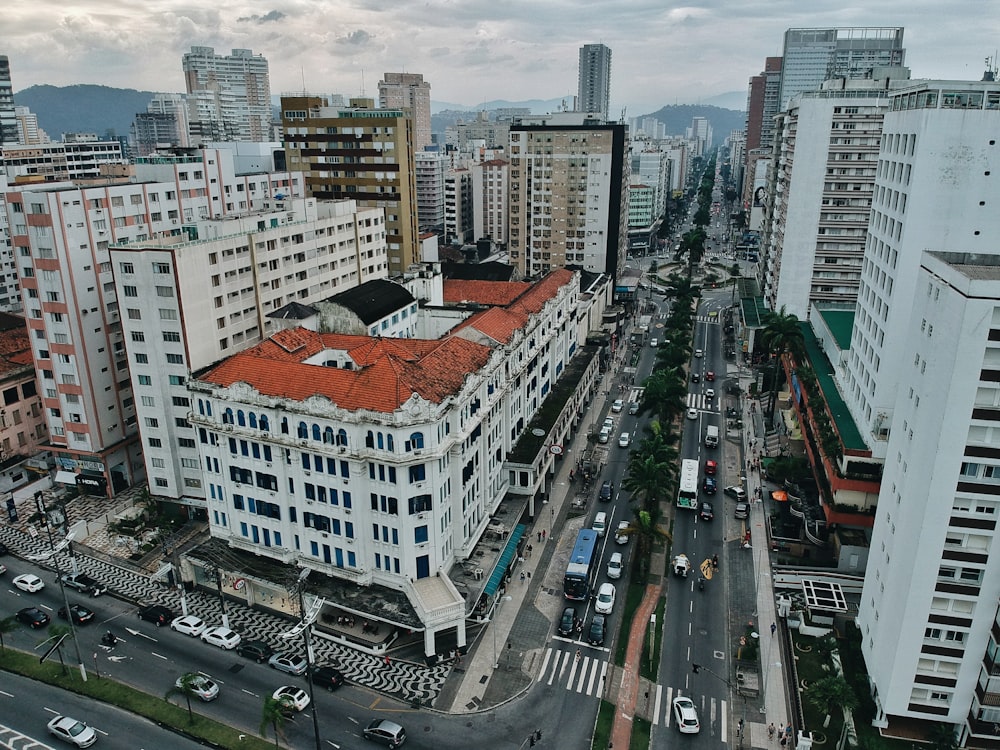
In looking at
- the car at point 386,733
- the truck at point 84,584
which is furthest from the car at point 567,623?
the truck at point 84,584

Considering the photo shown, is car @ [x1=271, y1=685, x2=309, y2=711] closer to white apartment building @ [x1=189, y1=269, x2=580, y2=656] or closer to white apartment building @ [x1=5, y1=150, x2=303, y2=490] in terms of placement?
white apartment building @ [x1=189, y1=269, x2=580, y2=656]

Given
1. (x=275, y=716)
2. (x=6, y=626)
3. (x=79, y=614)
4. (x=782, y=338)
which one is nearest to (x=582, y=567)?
(x=275, y=716)

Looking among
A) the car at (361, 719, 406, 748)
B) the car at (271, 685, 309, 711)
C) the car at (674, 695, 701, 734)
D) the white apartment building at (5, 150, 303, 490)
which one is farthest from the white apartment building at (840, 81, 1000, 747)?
the white apartment building at (5, 150, 303, 490)

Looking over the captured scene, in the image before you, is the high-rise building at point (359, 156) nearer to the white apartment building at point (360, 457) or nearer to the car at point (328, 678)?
the white apartment building at point (360, 457)

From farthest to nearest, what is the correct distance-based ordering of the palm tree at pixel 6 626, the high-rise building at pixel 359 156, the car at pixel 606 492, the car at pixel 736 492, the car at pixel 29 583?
the high-rise building at pixel 359 156 → the car at pixel 736 492 → the car at pixel 606 492 → the car at pixel 29 583 → the palm tree at pixel 6 626

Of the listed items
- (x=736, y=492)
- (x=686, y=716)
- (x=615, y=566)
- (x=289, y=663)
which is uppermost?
(x=736, y=492)

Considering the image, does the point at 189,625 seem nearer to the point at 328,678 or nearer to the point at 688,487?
the point at 328,678
